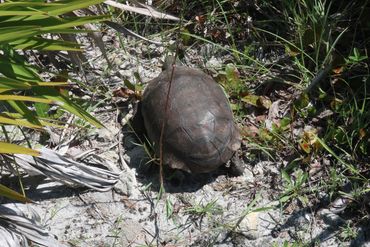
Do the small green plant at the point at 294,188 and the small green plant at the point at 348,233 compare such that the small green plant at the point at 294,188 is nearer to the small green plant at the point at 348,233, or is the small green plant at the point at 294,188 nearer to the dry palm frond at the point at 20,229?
the small green plant at the point at 348,233

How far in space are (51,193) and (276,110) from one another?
1.41 metres

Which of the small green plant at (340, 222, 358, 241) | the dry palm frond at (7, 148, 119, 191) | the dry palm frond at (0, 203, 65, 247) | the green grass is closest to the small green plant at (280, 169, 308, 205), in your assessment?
the green grass

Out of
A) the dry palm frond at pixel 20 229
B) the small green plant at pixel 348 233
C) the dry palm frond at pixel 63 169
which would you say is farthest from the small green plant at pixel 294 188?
the dry palm frond at pixel 20 229

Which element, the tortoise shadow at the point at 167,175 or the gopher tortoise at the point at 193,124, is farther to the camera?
the tortoise shadow at the point at 167,175

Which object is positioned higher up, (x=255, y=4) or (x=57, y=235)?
(x=255, y=4)

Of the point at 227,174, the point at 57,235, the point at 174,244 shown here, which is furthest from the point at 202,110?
the point at 57,235

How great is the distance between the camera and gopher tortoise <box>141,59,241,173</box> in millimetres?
3600

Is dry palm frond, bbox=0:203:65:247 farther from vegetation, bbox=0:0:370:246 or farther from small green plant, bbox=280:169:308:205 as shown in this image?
small green plant, bbox=280:169:308:205

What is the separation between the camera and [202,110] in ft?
12.0

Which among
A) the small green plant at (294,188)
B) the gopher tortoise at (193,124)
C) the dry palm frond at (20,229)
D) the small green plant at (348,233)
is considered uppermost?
the gopher tortoise at (193,124)

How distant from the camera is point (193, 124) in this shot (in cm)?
362

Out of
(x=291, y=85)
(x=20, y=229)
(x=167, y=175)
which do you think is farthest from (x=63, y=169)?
(x=291, y=85)

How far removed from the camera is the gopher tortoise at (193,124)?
360cm

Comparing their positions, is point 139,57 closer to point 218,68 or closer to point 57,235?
point 218,68
